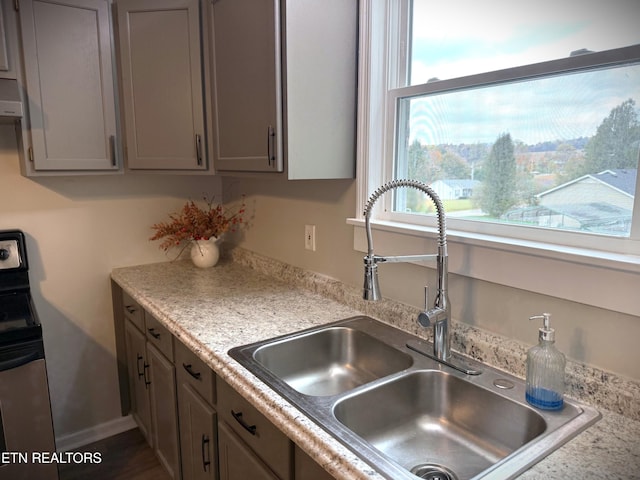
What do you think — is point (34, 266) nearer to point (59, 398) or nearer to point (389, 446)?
point (59, 398)

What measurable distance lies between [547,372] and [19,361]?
5.64 ft

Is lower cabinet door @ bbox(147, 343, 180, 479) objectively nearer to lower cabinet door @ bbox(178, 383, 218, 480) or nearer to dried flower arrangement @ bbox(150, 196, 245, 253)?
lower cabinet door @ bbox(178, 383, 218, 480)

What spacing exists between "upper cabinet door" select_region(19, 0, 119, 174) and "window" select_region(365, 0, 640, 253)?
1222 millimetres

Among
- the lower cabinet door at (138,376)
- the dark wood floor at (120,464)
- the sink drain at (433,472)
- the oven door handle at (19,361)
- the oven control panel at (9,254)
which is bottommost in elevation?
the dark wood floor at (120,464)

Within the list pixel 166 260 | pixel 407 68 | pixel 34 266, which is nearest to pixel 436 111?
pixel 407 68

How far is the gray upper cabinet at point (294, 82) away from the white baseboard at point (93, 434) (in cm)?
169

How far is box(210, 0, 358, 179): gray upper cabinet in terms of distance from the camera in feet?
4.84

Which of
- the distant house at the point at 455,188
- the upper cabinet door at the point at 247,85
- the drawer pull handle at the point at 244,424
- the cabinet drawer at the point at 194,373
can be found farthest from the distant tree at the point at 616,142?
the cabinet drawer at the point at 194,373

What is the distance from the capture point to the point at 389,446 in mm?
1142

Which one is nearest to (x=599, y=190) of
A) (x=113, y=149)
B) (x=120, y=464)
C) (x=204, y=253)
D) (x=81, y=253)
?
(x=204, y=253)

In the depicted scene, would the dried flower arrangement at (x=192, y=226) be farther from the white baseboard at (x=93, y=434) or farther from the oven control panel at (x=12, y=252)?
the white baseboard at (x=93, y=434)

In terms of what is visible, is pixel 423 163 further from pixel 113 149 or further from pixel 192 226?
pixel 113 149

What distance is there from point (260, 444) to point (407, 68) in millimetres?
1268

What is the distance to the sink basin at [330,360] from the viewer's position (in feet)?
4.61
